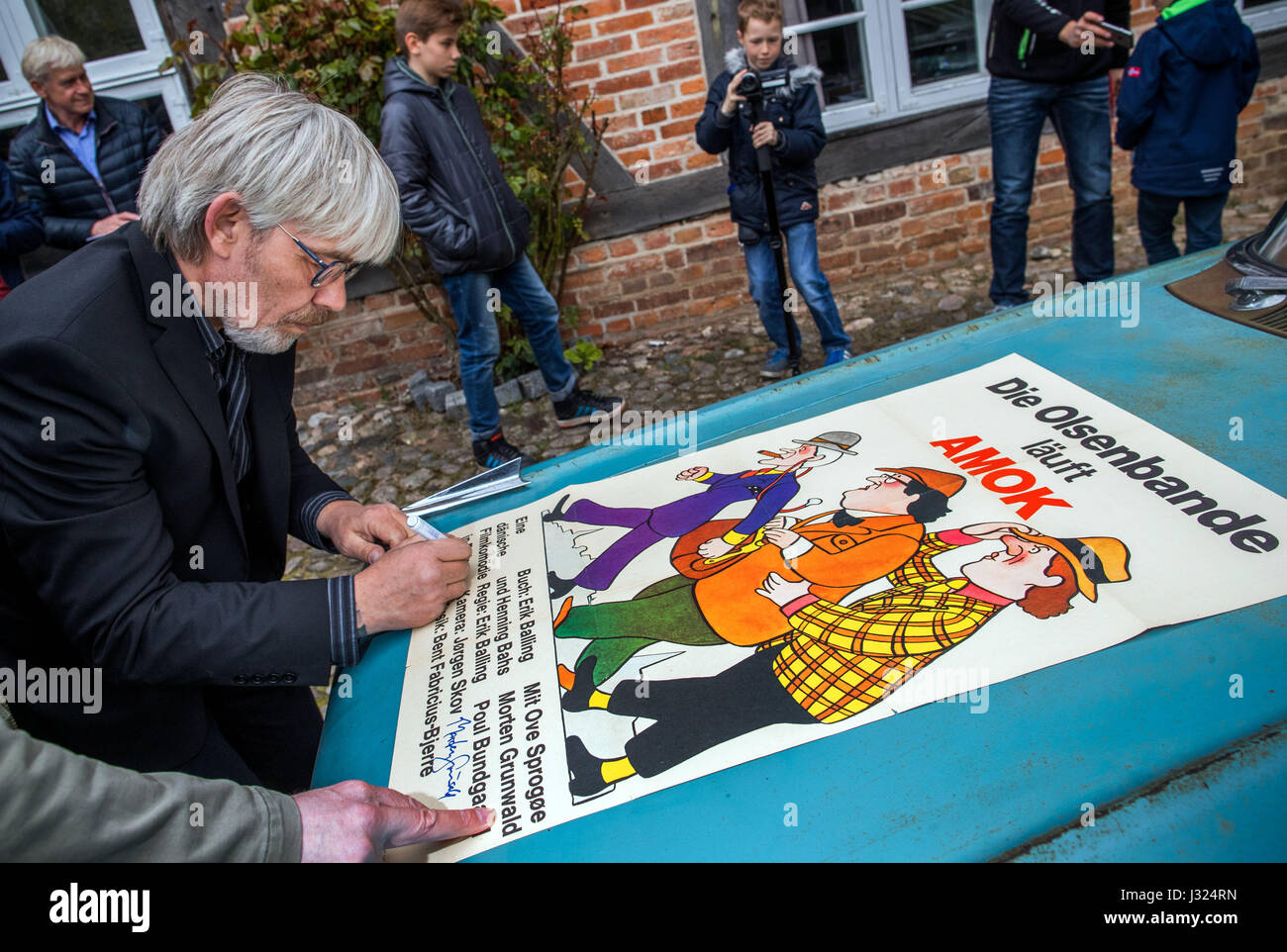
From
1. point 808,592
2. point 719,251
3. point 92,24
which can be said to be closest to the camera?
point 808,592

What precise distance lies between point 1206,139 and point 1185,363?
2.87 metres

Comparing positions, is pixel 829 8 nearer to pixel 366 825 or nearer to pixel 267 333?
pixel 267 333

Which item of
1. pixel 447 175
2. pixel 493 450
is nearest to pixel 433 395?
pixel 493 450

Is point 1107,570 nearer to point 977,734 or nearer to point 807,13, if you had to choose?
point 977,734

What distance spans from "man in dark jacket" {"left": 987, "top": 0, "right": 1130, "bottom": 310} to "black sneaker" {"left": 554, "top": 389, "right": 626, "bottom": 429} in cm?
196

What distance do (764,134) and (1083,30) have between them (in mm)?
1400

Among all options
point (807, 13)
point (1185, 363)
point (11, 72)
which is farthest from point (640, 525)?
point (11, 72)

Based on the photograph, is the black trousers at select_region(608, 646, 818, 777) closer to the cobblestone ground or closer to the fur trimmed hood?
the cobblestone ground

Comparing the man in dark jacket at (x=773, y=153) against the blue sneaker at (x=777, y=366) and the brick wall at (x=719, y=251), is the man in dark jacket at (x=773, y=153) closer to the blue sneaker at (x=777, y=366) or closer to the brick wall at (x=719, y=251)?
the blue sneaker at (x=777, y=366)

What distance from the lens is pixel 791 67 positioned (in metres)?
4.00

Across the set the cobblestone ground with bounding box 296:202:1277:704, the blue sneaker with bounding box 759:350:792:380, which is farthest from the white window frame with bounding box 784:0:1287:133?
the blue sneaker with bounding box 759:350:792:380

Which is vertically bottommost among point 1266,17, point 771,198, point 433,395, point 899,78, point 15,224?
point 433,395

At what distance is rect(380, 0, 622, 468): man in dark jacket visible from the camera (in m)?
3.60

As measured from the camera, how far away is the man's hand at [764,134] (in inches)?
154
